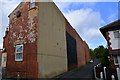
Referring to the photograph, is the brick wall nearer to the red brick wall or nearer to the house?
the house

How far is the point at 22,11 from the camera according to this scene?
13.4 metres

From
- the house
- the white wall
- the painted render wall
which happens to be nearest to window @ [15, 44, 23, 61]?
the house

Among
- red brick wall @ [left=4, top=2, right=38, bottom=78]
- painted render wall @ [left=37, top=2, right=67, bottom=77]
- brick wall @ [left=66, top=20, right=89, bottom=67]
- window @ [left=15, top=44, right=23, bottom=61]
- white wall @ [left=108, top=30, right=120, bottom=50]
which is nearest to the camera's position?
red brick wall @ [left=4, top=2, right=38, bottom=78]

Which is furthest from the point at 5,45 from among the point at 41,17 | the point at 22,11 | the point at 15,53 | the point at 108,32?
the point at 108,32

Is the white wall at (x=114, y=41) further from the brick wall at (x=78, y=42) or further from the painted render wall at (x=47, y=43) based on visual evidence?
the brick wall at (x=78, y=42)

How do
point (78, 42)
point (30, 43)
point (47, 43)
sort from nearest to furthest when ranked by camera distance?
point (30, 43) → point (47, 43) → point (78, 42)

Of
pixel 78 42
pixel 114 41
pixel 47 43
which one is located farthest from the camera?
pixel 78 42

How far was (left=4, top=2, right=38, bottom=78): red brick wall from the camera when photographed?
11682 millimetres

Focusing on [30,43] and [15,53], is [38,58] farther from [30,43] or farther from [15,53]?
[15,53]

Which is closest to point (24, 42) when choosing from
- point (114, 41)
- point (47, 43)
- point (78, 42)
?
point (47, 43)

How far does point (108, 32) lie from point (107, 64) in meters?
3.85

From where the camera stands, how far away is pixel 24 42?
12438mm

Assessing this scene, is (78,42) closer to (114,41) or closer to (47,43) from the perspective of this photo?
(114,41)

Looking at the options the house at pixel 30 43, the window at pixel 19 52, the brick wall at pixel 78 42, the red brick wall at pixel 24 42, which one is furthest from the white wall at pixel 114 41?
the window at pixel 19 52
